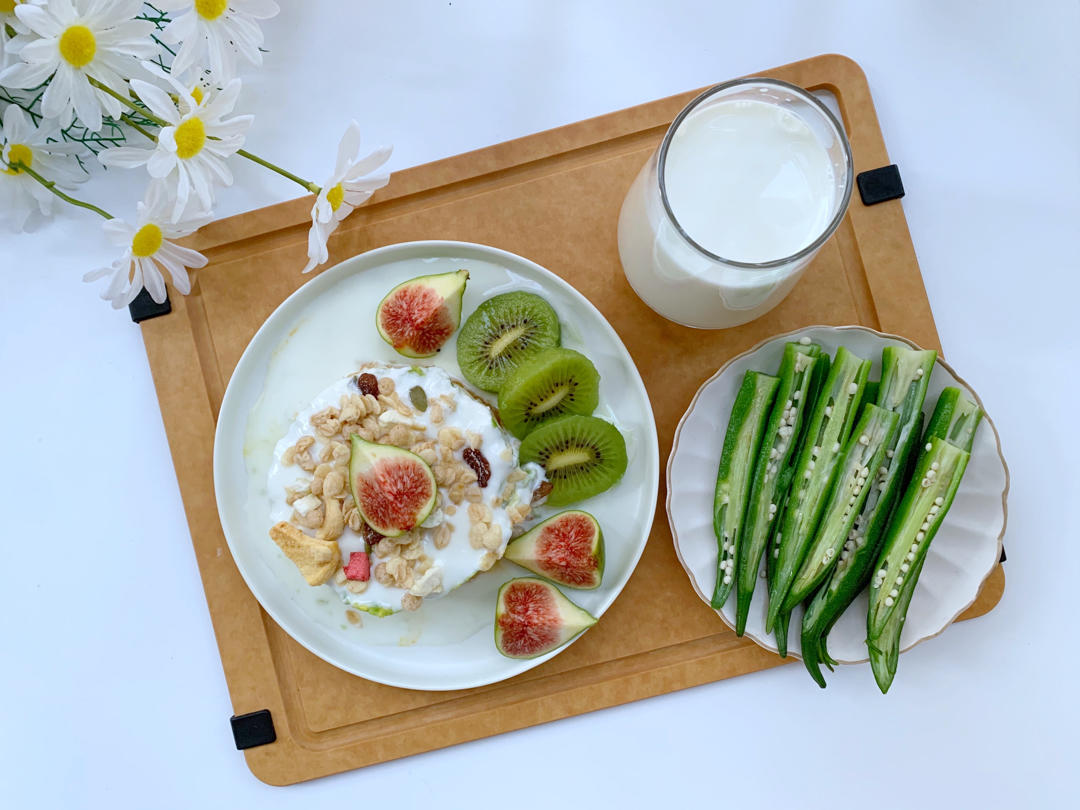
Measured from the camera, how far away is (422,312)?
167 cm

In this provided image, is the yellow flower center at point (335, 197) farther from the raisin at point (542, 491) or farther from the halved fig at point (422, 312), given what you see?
the raisin at point (542, 491)

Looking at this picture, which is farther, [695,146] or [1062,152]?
[1062,152]

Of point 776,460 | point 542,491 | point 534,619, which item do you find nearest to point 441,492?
point 542,491

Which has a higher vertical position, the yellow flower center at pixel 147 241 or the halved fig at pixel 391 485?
the yellow flower center at pixel 147 241

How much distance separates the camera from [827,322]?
181 centimetres

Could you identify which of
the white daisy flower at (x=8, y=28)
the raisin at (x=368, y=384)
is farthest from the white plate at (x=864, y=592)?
the white daisy flower at (x=8, y=28)

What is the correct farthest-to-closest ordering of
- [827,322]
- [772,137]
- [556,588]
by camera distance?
1. [827,322]
2. [556,588]
3. [772,137]

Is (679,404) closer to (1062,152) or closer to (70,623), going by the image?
(1062,152)

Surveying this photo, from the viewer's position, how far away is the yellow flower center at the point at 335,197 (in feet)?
5.39

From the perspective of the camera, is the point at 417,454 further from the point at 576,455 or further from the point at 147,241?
the point at 147,241

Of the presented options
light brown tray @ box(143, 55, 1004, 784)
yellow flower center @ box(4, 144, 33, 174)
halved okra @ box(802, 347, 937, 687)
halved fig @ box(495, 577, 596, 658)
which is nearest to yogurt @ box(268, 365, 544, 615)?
halved fig @ box(495, 577, 596, 658)

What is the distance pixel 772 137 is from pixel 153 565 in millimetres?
1689

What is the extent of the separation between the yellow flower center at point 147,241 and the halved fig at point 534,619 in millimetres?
1043

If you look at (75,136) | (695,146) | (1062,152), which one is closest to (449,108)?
(695,146)
